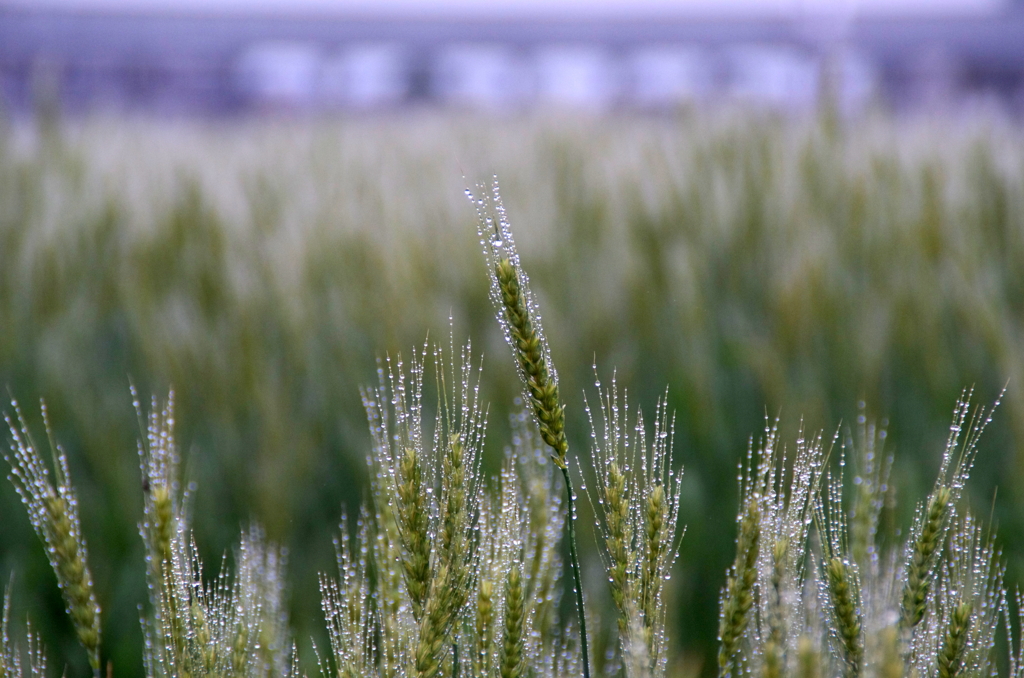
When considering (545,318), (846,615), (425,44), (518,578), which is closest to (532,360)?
(518,578)

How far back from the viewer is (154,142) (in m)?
4.02

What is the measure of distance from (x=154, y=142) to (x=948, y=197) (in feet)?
12.1

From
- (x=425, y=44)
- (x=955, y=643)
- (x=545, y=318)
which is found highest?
(x=425, y=44)

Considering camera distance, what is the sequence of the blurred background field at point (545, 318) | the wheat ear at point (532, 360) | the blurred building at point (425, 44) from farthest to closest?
the blurred building at point (425, 44) < the blurred background field at point (545, 318) < the wheat ear at point (532, 360)

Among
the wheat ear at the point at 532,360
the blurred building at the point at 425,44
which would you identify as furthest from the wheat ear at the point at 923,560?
the blurred building at the point at 425,44

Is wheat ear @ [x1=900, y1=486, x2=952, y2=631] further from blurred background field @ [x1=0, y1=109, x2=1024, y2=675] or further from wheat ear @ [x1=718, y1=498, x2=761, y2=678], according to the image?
blurred background field @ [x1=0, y1=109, x2=1024, y2=675]

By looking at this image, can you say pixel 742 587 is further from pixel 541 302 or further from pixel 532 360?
pixel 541 302

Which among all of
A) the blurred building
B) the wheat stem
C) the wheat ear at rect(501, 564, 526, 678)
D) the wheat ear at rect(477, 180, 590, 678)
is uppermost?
the blurred building

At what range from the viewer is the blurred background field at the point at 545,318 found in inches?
46.1

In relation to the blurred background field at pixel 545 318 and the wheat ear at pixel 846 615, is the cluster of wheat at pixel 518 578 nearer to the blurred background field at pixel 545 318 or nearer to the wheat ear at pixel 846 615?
the wheat ear at pixel 846 615

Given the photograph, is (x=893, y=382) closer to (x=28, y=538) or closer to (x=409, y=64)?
(x=28, y=538)

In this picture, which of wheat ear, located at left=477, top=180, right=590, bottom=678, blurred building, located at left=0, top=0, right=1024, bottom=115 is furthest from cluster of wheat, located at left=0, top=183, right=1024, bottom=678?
blurred building, located at left=0, top=0, right=1024, bottom=115

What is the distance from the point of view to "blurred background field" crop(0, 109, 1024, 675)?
1171 mm

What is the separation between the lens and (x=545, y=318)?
1478mm
